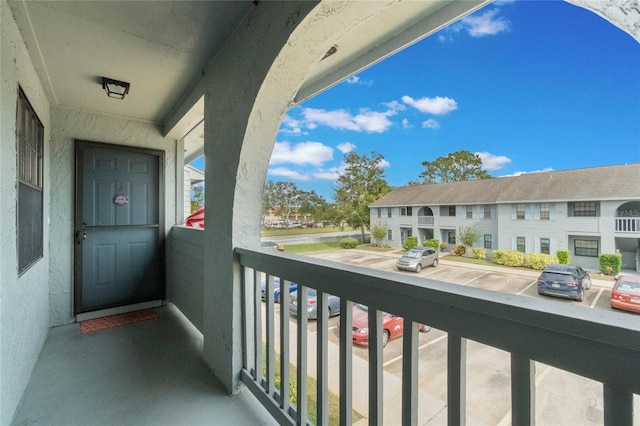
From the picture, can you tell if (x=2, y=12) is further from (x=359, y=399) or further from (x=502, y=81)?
(x=359, y=399)

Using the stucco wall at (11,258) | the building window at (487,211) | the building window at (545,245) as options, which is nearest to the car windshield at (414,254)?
Answer: the building window at (487,211)

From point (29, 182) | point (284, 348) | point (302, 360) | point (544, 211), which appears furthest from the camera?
point (29, 182)

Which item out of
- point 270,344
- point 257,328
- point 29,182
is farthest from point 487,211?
point 29,182

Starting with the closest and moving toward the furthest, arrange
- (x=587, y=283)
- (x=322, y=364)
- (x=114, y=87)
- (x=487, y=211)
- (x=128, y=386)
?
(x=587, y=283), (x=487, y=211), (x=322, y=364), (x=128, y=386), (x=114, y=87)

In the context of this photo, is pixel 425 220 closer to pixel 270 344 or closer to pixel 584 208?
pixel 584 208

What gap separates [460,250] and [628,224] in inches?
15.5

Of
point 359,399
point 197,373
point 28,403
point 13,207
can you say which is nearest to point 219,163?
point 13,207

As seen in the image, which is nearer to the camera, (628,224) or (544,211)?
(628,224)

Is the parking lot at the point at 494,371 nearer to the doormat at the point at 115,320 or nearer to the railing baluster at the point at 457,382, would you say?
the railing baluster at the point at 457,382

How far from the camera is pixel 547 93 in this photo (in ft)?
2.62

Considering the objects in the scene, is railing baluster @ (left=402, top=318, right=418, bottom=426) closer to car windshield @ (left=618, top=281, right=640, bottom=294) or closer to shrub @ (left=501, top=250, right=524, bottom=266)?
shrub @ (left=501, top=250, right=524, bottom=266)

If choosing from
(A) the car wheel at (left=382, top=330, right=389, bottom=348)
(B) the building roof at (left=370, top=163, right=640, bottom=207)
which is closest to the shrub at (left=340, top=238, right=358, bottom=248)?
(B) the building roof at (left=370, top=163, right=640, bottom=207)

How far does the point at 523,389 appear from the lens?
0.69 m

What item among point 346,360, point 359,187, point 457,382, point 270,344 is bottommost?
point 270,344
